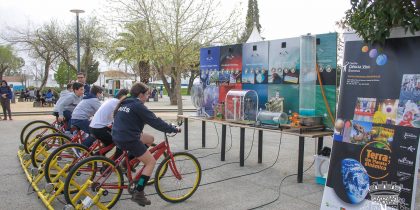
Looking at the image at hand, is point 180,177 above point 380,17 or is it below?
below

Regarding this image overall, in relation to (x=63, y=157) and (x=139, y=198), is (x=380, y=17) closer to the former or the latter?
(x=139, y=198)

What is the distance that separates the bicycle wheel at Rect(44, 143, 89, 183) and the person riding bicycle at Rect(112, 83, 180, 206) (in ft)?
3.69

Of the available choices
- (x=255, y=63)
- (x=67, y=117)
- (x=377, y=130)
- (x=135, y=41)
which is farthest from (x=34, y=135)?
(x=135, y=41)

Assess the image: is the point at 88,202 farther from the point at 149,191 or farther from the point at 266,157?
the point at 266,157

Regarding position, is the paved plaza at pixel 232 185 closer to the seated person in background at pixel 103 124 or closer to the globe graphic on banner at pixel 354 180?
the seated person in background at pixel 103 124

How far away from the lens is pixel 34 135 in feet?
27.7

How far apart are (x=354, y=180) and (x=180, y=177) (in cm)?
222

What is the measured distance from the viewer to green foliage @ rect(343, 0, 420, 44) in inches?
129

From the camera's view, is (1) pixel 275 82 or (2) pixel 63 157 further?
(1) pixel 275 82

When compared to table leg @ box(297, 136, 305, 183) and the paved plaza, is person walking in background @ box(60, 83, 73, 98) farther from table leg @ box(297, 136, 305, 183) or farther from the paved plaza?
table leg @ box(297, 136, 305, 183)

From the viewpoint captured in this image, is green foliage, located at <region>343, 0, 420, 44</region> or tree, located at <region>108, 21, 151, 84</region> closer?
green foliage, located at <region>343, 0, 420, 44</region>

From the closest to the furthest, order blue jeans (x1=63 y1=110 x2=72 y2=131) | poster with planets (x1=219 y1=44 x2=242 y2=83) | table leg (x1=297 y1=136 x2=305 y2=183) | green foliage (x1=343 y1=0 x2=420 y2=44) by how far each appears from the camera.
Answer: green foliage (x1=343 y1=0 x2=420 y2=44), table leg (x1=297 y1=136 x2=305 y2=183), poster with planets (x1=219 y1=44 x2=242 y2=83), blue jeans (x1=63 y1=110 x2=72 y2=131)

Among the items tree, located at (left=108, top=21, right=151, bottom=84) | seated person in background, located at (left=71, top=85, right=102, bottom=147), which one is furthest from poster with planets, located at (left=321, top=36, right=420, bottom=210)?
tree, located at (left=108, top=21, right=151, bottom=84)

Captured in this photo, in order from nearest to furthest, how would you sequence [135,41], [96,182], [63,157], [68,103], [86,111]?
[96,182] < [63,157] < [86,111] < [68,103] < [135,41]
